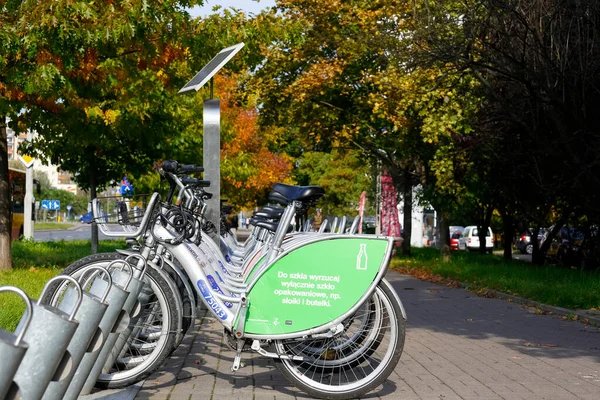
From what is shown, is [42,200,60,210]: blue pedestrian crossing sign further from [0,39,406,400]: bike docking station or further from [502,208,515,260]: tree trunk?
[0,39,406,400]: bike docking station

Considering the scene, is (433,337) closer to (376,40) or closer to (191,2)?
(191,2)

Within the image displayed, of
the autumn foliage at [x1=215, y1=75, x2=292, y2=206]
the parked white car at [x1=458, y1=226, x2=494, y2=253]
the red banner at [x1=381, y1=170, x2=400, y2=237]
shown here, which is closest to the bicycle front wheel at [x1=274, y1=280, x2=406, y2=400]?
the autumn foliage at [x1=215, y1=75, x2=292, y2=206]

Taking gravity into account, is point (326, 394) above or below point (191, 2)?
below

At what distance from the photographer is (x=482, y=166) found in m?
22.6

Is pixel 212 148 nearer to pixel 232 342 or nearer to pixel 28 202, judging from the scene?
pixel 232 342

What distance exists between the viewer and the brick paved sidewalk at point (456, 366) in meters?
6.25

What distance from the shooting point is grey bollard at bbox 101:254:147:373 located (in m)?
5.60

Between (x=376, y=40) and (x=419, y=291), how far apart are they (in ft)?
29.4

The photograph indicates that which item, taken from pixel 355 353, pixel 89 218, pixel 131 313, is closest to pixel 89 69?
pixel 89 218

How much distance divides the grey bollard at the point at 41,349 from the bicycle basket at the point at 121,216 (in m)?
2.32

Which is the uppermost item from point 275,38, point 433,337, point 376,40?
point 376,40

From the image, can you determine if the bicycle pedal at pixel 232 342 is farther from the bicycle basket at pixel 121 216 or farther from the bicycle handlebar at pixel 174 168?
the bicycle handlebar at pixel 174 168

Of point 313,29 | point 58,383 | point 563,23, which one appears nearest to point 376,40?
point 313,29

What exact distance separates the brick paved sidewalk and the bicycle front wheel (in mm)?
204
